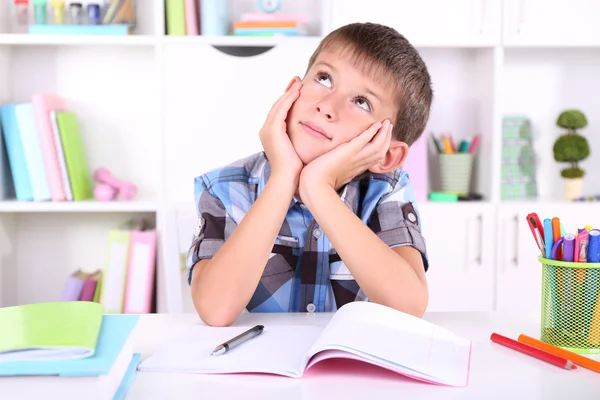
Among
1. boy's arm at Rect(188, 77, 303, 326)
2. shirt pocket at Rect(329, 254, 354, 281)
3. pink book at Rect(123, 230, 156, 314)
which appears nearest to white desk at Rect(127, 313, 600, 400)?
boy's arm at Rect(188, 77, 303, 326)

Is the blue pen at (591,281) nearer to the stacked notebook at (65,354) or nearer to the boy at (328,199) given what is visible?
the boy at (328,199)

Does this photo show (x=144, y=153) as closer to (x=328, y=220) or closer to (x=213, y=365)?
(x=328, y=220)

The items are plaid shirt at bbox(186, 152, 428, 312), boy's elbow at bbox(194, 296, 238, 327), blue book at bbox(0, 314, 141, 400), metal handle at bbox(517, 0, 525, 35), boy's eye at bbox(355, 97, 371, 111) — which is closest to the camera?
blue book at bbox(0, 314, 141, 400)

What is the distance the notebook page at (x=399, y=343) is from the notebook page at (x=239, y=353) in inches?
1.8

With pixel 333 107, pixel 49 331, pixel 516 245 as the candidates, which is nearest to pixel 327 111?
pixel 333 107

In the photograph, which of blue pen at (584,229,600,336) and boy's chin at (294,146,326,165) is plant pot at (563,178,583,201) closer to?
boy's chin at (294,146,326,165)

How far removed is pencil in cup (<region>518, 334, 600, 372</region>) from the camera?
85 cm

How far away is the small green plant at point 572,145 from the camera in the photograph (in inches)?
104

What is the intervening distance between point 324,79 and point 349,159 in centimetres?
16

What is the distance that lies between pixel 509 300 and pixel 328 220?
161 centimetres

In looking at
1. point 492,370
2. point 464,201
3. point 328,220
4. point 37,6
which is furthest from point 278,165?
point 37,6

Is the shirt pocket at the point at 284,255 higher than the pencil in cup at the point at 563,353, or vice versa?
the shirt pocket at the point at 284,255

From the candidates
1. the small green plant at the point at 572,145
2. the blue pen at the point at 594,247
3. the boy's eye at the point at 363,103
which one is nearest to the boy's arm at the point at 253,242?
the boy's eye at the point at 363,103

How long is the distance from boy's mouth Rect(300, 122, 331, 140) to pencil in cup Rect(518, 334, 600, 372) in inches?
18.2
